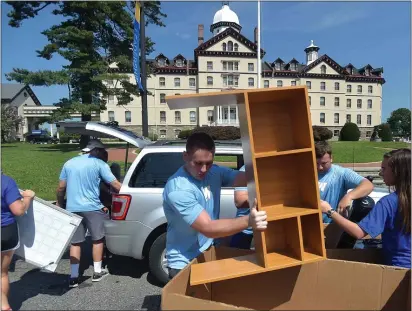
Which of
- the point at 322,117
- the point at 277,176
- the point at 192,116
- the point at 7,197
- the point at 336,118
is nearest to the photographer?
the point at 277,176

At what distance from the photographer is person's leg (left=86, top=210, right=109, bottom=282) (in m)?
4.11

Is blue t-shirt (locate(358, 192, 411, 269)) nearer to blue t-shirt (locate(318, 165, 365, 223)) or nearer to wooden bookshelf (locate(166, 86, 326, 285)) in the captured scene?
wooden bookshelf (locate(166, 86, 326, 285))

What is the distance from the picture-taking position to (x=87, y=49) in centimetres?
2477

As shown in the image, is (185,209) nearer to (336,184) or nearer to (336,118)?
(336,184)

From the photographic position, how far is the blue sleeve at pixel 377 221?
214cm

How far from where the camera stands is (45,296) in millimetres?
3799

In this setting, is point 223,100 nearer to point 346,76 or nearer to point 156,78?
point 156,78

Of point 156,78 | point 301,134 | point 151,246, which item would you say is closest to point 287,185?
point 301,134

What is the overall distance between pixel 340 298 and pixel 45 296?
3.38m

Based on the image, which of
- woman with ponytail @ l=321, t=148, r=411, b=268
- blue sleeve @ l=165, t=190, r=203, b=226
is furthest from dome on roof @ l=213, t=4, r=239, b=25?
blue sleeve @ l=165, t=190, r=203, b=226

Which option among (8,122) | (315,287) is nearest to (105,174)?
(315,287)

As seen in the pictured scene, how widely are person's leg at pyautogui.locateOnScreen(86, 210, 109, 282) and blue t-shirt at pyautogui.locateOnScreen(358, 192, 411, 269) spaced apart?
3.18 metres

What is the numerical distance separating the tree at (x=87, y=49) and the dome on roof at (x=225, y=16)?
40.4 metres

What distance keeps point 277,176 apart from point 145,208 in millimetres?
2150
